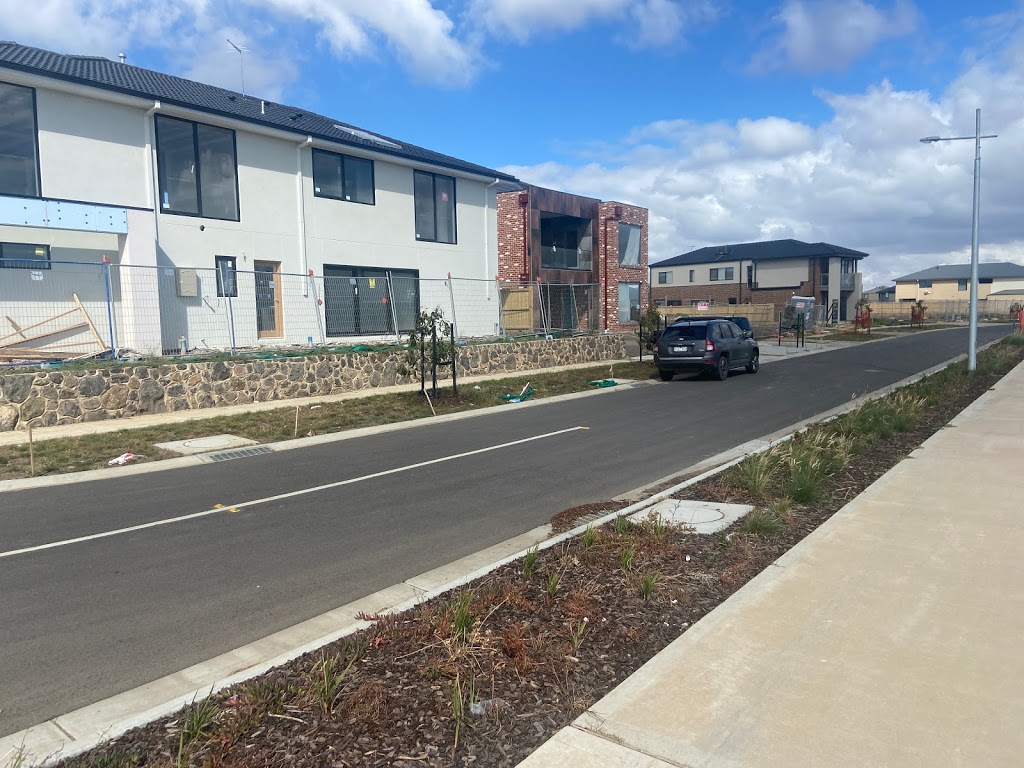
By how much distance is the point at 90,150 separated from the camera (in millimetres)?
17031

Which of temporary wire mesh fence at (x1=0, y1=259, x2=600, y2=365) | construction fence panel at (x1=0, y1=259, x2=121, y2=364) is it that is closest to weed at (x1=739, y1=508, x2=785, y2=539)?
temporary wire mesh fence at (x1=0, y1=259, x2=600, y2=365)

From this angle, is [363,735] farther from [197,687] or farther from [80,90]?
[80,90]

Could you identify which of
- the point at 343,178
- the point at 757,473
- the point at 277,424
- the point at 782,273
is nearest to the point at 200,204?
the point at 343,178

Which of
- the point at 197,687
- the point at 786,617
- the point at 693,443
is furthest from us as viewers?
the point at 693,443

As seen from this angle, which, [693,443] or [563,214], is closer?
[693,443]

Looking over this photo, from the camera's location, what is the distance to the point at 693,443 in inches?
454

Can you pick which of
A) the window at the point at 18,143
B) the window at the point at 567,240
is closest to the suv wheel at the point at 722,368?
the window at the point at 567,240

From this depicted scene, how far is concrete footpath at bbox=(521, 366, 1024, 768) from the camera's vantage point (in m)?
3.22

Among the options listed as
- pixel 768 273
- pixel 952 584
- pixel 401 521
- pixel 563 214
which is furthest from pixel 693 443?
pixel 768 273

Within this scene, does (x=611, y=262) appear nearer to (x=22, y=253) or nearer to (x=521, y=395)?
(x=521, y=395)

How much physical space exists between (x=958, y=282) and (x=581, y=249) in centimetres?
7942

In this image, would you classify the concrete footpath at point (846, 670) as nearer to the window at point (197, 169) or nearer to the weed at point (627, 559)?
the weed at point (627, 559)

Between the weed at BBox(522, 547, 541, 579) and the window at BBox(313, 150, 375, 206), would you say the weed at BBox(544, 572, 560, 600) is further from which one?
the window at BBox(313, 150, 375, 206)

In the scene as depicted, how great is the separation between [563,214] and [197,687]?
32.8 m
